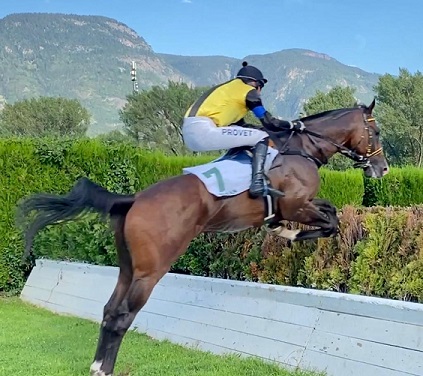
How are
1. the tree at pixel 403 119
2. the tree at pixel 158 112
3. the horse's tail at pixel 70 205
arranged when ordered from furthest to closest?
the tree at pixel 158 112, the tree at pixel 403 119, the horse's tail at pixel 70 205

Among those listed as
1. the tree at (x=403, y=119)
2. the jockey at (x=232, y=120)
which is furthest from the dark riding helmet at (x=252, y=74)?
the tree at (x=403, y=119)

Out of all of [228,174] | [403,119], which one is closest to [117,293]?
[228,174]

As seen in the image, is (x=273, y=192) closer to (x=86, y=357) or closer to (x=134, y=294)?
(x=134, y=294)

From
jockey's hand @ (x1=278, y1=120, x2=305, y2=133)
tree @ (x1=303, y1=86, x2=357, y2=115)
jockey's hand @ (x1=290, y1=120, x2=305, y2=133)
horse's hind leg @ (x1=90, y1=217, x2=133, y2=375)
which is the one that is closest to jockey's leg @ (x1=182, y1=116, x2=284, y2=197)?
jockey's hand @ (x1=278, y1=120, x2=305, y2=133)

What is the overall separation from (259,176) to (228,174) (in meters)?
0.27

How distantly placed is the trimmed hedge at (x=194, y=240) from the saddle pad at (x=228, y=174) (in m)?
1.09

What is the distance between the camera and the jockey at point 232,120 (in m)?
5.25

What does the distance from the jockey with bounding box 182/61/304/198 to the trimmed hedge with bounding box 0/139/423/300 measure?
48.3 inches

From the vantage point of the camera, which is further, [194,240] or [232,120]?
[194,240]

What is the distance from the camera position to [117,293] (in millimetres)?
5027

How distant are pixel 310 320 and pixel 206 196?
1.49 metres

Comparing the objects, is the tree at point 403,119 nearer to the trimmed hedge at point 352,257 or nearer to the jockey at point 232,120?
the trimmed hedge at point 352,257

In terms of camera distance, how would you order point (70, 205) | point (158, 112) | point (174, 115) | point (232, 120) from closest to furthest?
point (70, 205) → point (232, 120) → point (174, 115) → point (158, 112)

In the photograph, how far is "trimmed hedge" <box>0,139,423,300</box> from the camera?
19.7 ft
